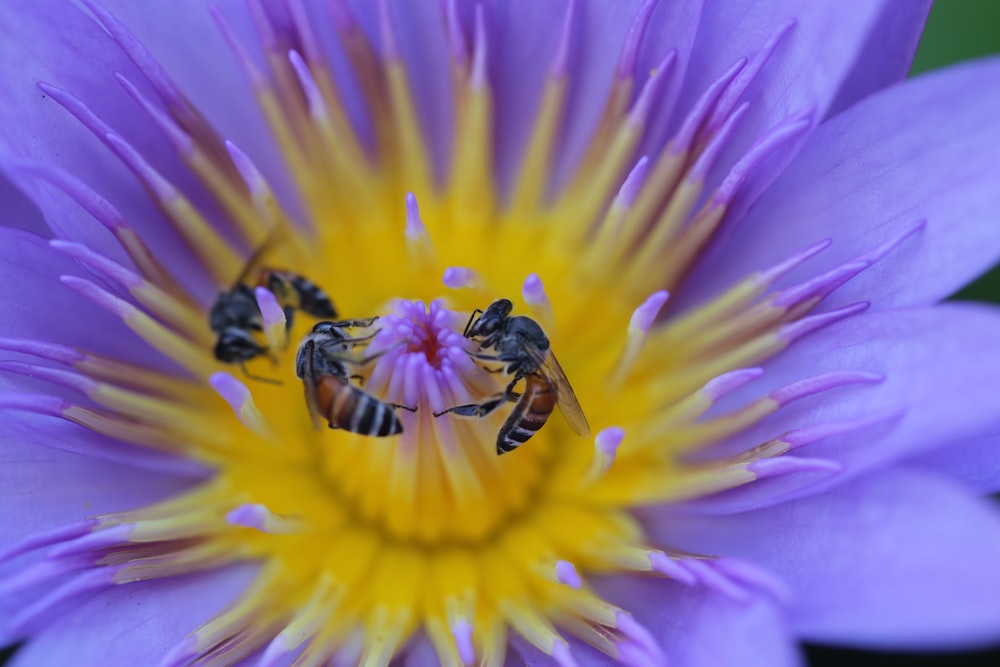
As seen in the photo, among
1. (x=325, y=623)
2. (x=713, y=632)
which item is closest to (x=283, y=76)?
(x=325, y=623)

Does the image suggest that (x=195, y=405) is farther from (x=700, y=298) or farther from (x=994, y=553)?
(x=994, y=553)

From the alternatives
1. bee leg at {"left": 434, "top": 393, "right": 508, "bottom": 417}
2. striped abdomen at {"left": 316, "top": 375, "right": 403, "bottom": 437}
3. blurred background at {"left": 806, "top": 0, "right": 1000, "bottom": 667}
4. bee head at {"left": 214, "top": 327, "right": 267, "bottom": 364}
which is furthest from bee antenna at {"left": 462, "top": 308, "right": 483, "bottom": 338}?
blurred background at {"left": 806, "top": 0, "right": 1000, "bottom": 667}

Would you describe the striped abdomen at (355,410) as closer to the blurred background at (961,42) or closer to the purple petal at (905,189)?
the purple petal at (905,189)

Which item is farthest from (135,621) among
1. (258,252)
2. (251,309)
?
(258,252)

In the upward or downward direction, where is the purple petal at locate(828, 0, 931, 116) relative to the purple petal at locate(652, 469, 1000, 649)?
upward

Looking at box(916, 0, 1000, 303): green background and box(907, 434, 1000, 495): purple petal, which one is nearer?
box(907, 434, 1000, 495): purple petal

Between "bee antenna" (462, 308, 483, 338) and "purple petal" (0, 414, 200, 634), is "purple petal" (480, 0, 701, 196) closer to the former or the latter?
"bee antenna" (462, 308, 483, 338)

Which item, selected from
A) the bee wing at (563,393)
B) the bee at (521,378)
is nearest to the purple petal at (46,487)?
the bee at (521,378)

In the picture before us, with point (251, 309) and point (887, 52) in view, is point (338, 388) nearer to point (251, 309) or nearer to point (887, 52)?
point (251, 309)
